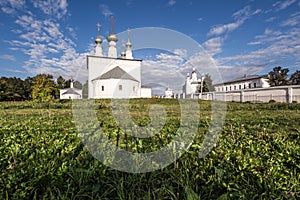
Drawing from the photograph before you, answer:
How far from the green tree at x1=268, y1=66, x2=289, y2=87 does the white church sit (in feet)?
109

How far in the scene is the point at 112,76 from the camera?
102ft

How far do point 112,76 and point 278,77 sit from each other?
40.2 meters

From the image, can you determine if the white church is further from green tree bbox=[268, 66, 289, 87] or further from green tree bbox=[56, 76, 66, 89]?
green tree bbox=[56, 76, 66, 89]

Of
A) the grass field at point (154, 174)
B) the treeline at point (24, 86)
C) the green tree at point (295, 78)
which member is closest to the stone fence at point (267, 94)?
the grass field at point (154, 174)

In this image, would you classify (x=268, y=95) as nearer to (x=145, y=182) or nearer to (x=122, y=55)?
(x=145, y=182)

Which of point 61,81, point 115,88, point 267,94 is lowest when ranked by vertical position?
point 267,94

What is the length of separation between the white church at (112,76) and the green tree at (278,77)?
33.2 m

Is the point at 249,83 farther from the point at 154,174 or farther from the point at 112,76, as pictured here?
the point at 154,174

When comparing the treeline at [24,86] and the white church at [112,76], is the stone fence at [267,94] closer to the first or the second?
the white church at [112,76]

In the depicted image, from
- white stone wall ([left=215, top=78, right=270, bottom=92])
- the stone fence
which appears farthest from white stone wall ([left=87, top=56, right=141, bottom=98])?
white stone wall ([left=215, top=78, right=270, bottom=92])

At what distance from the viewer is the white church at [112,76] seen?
30469 millimetres

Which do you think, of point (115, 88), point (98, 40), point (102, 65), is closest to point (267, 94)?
point (115, 88)

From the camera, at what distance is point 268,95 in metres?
21.3

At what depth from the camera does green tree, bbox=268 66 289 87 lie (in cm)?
4678
